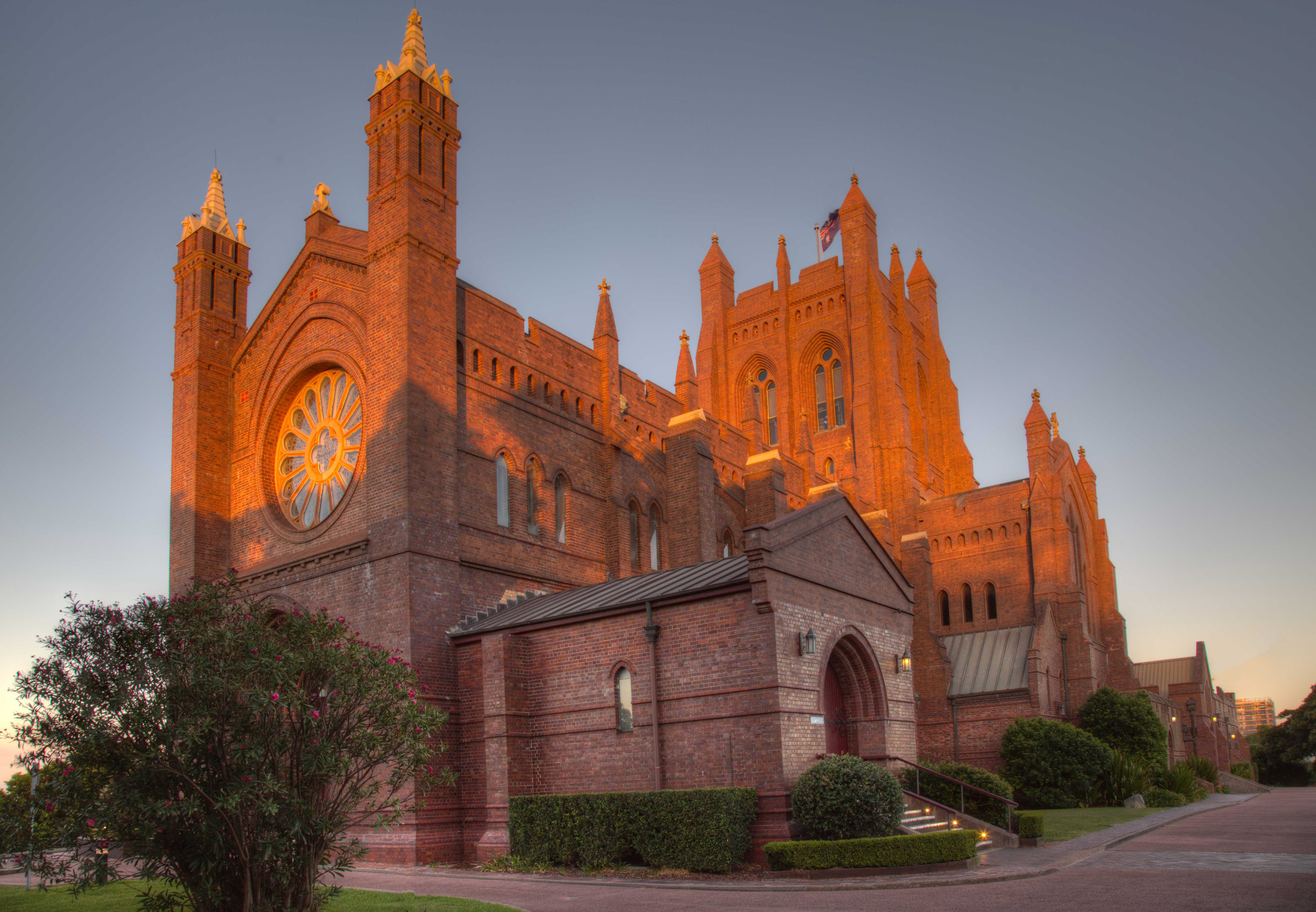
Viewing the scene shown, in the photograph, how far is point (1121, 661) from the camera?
1738 inches

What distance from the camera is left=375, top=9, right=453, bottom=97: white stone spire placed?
23.5 m

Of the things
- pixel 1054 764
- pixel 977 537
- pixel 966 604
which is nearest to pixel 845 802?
pixel 1054 764

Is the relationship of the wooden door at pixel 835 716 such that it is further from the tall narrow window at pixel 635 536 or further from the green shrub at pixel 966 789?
the tall narrow window at pixel 635 536

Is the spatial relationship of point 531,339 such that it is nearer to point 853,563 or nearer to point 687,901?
point 853,563

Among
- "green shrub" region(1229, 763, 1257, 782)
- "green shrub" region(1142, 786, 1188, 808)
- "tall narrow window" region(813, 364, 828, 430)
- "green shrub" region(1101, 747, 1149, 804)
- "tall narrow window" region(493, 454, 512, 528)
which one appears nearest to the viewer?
"tall narrow window" region(493, 454, 512, 528)

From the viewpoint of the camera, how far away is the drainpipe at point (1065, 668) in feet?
122

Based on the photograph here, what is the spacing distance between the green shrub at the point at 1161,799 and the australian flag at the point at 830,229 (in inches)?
1099

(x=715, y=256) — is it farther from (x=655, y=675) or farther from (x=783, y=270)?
(x=655, y=675)

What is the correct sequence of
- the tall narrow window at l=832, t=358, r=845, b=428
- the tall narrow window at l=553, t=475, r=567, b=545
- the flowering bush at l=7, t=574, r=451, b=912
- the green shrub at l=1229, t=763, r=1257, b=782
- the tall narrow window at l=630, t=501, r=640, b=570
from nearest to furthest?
1. the flowering bush at l=7, t=574, r=451, b=912
2. the tall narrow window at l=553, t=475, r=567, b=545
3. the tall narrow window at l=630, t=501, r=640, b=570
4. the tall narrow window at l=832, t=358, r=845, b=428
5. the green shrub at l=1229, t=763, r=1257, b=782

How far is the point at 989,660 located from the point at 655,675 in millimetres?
22949

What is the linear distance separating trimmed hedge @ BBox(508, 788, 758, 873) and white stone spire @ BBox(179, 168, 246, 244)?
1869 centimetres

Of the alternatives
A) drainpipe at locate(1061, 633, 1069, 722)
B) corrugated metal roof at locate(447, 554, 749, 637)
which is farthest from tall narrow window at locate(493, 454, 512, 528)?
drainpipe at locate(1061, 633, 1069, 722)

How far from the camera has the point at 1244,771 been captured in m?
63.2

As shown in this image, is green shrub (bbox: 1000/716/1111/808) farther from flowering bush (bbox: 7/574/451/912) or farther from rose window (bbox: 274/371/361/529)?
flowering bush (bbox: 7/574/451/912)
